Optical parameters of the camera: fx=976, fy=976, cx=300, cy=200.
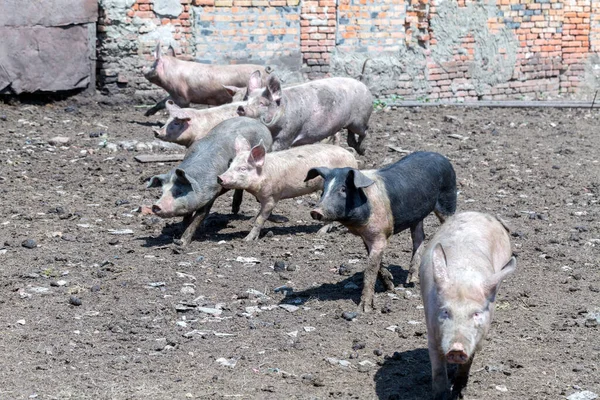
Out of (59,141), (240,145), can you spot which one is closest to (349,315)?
(240,145)

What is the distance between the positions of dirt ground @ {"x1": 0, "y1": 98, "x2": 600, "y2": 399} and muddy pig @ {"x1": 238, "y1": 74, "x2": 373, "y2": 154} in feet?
1.93

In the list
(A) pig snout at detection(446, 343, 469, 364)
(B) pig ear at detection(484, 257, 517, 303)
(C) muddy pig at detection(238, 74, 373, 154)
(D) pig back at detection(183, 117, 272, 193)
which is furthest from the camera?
(C) muddy pig at detection(238, 74, 373, 154)

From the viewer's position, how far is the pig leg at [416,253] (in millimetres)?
7199

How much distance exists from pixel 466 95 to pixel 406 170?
9.34 meters

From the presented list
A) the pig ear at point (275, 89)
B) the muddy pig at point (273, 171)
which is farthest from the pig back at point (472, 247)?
the pig ear at point (275, 89)

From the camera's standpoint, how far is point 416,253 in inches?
284

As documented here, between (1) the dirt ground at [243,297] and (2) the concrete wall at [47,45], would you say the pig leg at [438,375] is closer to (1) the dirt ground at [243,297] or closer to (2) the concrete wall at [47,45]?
(1) the dirt ground at [243,297]

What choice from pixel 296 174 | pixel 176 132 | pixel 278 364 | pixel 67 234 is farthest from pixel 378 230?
pixel 176 132

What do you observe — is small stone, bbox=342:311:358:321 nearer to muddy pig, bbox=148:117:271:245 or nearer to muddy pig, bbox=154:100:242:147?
muddy pig, bbox=148:117:271:245

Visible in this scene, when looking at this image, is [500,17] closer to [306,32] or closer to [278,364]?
[306,32]

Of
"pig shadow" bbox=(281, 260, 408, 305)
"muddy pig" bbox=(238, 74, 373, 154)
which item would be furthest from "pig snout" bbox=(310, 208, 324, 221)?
"muddy pig" bbox=(238, 74, 373, 154)

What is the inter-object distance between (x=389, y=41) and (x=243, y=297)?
8.99 metres

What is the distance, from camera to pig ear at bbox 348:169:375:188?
6.23 metres

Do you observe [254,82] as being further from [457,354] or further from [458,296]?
[457,354]
